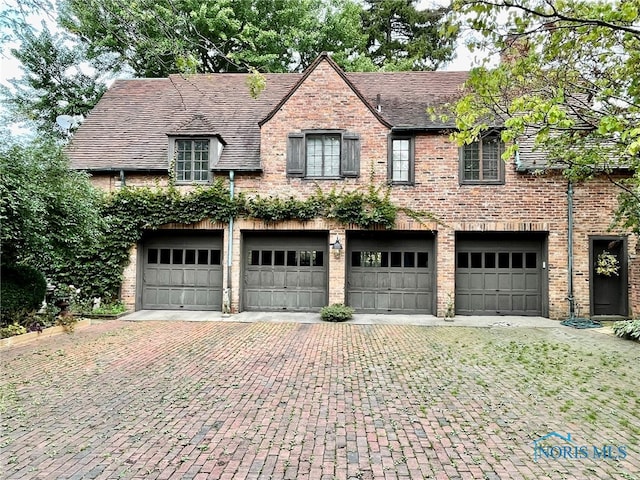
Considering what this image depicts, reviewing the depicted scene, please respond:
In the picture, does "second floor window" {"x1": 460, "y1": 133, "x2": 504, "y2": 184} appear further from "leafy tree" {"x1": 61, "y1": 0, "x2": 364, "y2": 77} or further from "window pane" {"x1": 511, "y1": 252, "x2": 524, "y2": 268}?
"leafy tree" {"x1": 61, "y1": 0, "x2": 364, "y2": 77}

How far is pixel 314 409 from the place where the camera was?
14.6ft

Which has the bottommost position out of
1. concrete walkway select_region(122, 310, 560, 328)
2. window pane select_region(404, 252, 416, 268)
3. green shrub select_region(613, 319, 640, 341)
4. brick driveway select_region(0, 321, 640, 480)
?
brick driveway select_region(0, 321, 640, 480)

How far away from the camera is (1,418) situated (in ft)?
13.6

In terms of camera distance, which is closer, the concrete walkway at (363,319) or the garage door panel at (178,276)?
the concrete walkway at (363,319)

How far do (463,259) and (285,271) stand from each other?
5.20 m

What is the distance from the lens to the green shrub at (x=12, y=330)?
297 inches

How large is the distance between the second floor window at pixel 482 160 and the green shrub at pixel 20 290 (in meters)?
11.0

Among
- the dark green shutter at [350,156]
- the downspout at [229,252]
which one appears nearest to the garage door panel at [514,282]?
the dark green shutter at [350,156]

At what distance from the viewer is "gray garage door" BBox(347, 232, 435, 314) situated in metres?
11.5

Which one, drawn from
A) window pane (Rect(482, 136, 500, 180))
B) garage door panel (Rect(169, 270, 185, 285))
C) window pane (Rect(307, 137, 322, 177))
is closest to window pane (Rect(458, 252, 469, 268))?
window pane (Rect(482, 136, 500, 180))

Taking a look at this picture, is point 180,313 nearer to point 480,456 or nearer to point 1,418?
point 1,418

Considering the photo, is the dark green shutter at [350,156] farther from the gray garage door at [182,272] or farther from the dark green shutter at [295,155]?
the gray garage door at [182,272]

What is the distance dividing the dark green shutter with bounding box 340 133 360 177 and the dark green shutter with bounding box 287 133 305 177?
118 cm

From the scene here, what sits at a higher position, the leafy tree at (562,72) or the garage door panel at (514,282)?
the leafy tree at (562,72)
